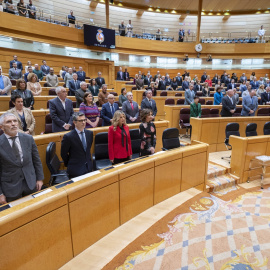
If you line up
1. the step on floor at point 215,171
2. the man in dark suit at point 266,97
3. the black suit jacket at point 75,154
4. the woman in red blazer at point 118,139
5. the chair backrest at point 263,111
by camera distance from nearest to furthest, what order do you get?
1. the black suit jacket at point 75,154
2. the woman in red blazer at point 118,139
3. the step on floor at point 215,171
4. the chair backrest at point 263,111
5. the man in dark suit at point 266,97

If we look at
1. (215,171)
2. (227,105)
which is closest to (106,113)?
(215,171)

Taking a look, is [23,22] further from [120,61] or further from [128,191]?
[128,191]

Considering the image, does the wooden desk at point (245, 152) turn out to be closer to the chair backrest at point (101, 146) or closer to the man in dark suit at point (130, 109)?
the man in dark suit at point (130, 109)

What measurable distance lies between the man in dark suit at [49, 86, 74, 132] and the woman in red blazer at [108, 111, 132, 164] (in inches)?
35.0

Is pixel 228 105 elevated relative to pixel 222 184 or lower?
elevated

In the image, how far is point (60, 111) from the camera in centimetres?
316

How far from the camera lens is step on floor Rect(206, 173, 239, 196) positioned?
3.40 metres

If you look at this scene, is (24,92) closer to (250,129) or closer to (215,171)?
(215,171)

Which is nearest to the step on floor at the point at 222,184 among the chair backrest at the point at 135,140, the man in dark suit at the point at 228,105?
the chair backrest at the point at 135,140

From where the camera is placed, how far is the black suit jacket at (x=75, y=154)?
87.1 inches

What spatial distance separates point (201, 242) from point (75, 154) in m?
1.49

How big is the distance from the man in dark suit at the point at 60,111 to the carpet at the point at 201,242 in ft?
6.46

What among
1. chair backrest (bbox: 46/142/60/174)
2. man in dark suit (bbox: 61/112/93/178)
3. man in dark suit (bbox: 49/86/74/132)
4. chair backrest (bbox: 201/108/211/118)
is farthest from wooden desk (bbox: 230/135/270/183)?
chair backrest (bbox: 46/142/60/174)

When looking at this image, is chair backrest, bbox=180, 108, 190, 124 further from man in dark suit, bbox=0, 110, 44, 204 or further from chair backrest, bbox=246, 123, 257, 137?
man in dark suit, bbox=0, 110, 44, 204
